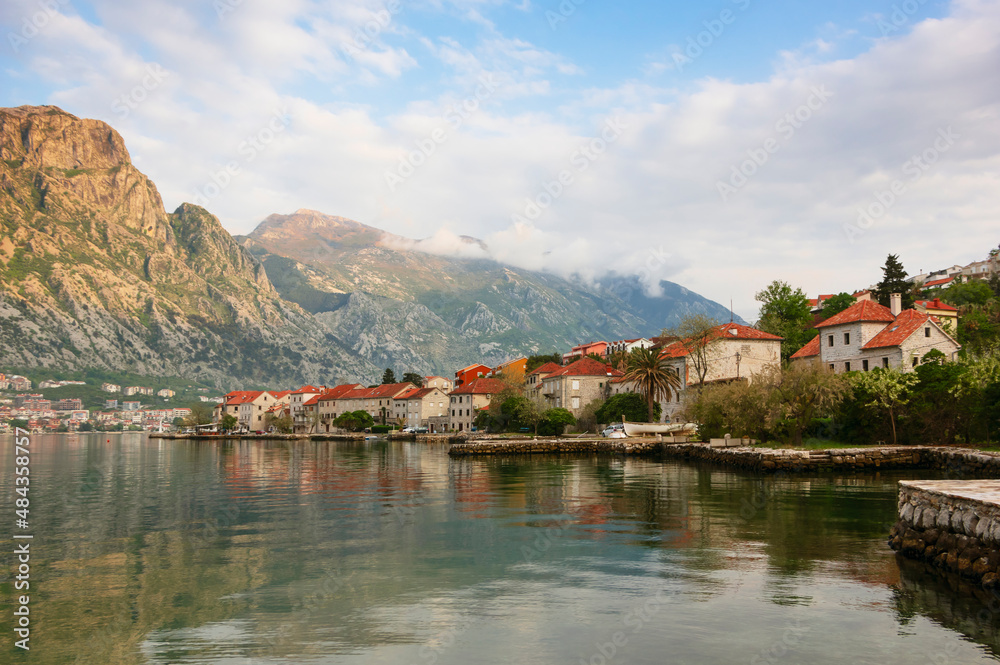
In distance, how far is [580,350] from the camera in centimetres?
17325

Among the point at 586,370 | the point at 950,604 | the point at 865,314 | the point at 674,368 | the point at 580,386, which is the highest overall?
the point at 865,314

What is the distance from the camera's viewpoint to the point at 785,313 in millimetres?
97625

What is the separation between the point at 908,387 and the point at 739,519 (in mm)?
31085

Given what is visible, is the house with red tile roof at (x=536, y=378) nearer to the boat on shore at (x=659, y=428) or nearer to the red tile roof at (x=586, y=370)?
the red tile roof at (x=586, y=370)

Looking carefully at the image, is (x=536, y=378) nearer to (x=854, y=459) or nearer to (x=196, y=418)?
(x=854, y=459)

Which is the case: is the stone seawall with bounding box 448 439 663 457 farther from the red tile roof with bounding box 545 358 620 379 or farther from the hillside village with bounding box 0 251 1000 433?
the red tile roof with bounding box 545 358 620 379

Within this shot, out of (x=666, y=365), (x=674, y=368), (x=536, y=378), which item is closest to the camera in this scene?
(x=674, y=368)

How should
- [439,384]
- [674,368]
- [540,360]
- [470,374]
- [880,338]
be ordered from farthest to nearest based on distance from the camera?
[439,384] → [470,374] → [540,360] → [674,368] → [880,338]

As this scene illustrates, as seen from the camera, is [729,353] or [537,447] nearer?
[537,447]

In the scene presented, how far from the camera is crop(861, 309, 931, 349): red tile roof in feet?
193

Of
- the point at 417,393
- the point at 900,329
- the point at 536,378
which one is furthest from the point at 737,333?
the point at 417,393

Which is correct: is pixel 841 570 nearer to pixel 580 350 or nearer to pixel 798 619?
pixel 798 619

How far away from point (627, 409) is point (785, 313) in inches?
1161

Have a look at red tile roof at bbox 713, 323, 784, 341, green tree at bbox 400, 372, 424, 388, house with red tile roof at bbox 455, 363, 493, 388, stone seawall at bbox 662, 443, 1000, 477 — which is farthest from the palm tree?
green tree at bbox 400, 372, 424, 388
